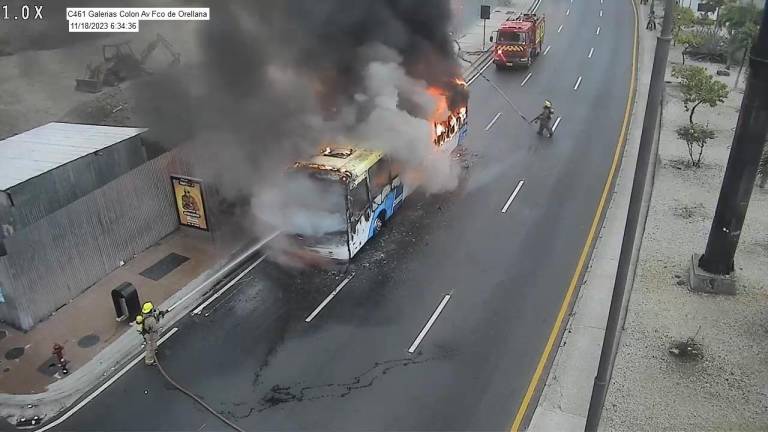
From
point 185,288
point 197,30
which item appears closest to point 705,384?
point 185,288

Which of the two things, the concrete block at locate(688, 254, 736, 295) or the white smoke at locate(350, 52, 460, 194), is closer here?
the concrete block at locate(688, 254, 736, 295)

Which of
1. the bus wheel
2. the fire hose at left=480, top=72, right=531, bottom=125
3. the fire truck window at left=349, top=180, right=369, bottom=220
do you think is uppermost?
the fire truck window at left=349, top=180, right=369, bottom=220

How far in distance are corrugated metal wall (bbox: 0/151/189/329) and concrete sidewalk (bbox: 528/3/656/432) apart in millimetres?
8980

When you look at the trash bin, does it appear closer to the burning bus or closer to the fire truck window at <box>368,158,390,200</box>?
the burning bus

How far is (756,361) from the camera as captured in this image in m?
10.5

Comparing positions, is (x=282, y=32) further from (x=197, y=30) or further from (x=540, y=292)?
(x=540, y=292)

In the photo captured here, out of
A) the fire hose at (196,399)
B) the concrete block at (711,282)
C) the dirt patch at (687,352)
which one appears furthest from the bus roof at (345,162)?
the concrete block at (711,282)

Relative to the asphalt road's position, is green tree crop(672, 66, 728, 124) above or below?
above

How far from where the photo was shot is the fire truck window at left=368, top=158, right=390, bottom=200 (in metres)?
13.7

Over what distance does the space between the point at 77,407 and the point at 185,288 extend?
3.22 metres

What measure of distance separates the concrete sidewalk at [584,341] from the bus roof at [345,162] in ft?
16.4

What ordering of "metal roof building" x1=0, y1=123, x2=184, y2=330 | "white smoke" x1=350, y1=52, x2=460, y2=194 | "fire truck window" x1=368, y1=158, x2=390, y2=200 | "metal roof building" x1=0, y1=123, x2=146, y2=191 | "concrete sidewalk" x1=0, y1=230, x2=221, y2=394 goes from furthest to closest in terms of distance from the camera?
"white smoke" x1=350, y1=52, x2=460, y2=194 → "fire truck window" x1=368, y1=158, x2=390, y2=200 → "metal roof building" x1=0, y1=123, x2=146, y2=191 → "metal roof building" x1=0, y1=123, x2=184, y2=330 → "concrete sidewalk" x1=0, y1=230, x2=221, y2=394

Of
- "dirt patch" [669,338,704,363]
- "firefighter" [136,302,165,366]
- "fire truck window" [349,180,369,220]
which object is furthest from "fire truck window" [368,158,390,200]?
"dirt patch" [669,338,704,363]

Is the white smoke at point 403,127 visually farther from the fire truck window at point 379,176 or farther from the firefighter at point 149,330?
the firefighter at point 149,330
